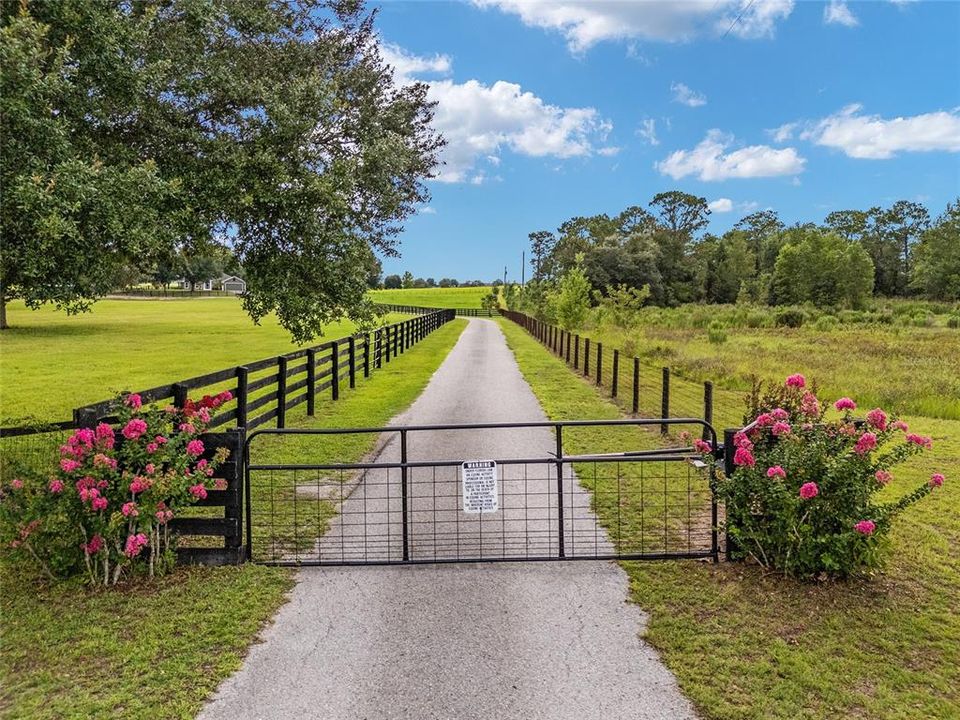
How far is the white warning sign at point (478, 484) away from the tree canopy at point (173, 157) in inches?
156

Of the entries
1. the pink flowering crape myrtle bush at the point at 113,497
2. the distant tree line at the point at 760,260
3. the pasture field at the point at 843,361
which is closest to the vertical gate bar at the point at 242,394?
the pink flowering crape myrtle bush at the point at 113,497

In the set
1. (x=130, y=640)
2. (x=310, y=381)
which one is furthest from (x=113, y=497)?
(x=310, y=381)

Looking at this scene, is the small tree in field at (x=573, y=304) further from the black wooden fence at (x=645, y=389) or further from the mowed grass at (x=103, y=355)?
the mowed grass at (x=103, y=355)

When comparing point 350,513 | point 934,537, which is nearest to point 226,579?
point 350,513

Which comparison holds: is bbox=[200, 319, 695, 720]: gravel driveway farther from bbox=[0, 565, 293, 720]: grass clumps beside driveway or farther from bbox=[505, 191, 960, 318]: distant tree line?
bbox=[505, 191, 960, 318]: distant tree line

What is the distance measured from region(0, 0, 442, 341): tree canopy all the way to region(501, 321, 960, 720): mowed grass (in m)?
5.67

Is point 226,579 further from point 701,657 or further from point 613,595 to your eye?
point 701,657

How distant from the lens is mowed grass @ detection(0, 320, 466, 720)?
3330 mm

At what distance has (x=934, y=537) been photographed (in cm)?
581

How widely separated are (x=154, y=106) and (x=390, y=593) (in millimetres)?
6710

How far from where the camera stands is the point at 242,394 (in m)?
9.10

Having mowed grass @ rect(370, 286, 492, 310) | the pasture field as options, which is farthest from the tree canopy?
mowed grass @ rect(370, 286, 492, 310)

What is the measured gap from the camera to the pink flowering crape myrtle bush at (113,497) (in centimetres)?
447

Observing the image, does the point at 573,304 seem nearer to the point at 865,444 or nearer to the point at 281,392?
the point at 281,392
